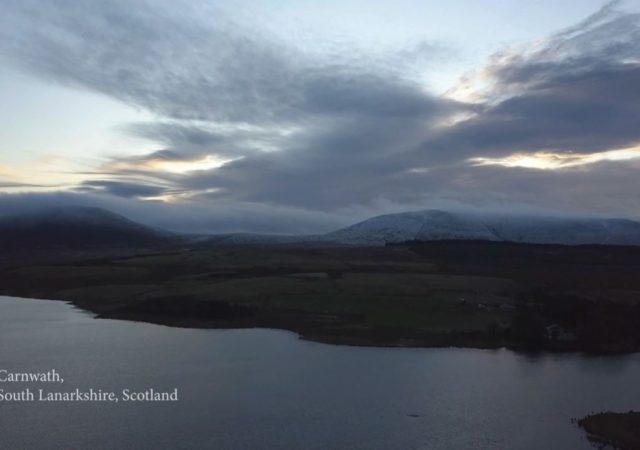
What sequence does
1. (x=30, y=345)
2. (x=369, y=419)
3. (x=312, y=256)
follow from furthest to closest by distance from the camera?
(x=312, y=256) → (x=30, y=345) → (x=369, y=419)

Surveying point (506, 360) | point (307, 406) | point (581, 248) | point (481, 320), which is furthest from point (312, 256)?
point (307, 406)

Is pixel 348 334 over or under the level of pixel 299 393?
over

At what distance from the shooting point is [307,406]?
142 feet

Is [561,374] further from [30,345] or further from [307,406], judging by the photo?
[30,345]

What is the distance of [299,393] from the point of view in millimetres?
46781

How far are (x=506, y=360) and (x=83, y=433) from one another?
139 feet

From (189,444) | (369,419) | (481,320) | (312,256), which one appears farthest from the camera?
(312,256)

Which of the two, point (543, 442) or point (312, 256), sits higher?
point (312, 256)

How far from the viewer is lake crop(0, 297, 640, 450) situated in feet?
123

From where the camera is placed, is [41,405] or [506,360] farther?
[506,360]

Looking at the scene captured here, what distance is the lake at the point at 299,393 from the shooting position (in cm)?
3741

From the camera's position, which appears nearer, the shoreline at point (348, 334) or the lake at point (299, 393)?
the lake at point (299, 393)

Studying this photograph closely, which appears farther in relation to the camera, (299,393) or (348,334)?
(348,334)

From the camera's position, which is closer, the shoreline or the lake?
the lake
